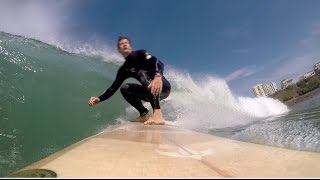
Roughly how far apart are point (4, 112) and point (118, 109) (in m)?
4.03

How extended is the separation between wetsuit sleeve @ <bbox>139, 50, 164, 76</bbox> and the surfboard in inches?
125

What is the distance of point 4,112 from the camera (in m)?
7.74

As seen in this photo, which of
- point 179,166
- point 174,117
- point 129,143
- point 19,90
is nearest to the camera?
point 179,166

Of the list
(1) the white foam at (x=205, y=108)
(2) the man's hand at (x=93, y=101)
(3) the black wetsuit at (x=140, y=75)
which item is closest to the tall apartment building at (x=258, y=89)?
(1) the white foam at (x=205, y=108)

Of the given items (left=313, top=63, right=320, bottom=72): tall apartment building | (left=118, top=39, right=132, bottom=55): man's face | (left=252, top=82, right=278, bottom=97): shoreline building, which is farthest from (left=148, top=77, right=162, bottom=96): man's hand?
(left=252, top=82, right=278, bottom=97): shoreline building

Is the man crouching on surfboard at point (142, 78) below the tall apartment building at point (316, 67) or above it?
Answer: below

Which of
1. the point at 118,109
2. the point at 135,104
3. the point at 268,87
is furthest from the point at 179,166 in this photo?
the point at 268,87

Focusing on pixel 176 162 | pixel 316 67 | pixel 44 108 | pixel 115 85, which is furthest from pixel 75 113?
pixel 316 67

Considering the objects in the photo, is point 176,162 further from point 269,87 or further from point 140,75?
point 269,87

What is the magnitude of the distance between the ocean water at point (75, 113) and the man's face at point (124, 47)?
7.22 ft

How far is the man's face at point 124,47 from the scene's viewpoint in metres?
6.00

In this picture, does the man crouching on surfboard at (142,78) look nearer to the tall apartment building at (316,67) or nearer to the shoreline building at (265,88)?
the tall apartment building at (316,67)

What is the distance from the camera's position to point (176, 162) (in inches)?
80.4

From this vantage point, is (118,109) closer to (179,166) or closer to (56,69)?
(56,69)
